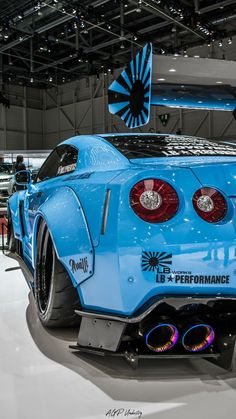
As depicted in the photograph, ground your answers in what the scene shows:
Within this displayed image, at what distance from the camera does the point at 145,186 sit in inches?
66.9

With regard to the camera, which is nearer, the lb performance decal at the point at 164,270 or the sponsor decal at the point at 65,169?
the lb performance decal at the point at 164,270

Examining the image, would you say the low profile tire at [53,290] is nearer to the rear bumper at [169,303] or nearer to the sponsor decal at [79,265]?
the sponsor decal at [79,265]

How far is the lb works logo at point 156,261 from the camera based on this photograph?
162cm

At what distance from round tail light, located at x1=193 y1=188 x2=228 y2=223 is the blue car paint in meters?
0.02

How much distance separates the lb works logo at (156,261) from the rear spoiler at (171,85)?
1494mm

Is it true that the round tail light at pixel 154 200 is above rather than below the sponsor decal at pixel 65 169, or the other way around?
below

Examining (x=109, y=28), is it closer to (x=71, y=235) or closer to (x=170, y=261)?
(x=71, y=235)

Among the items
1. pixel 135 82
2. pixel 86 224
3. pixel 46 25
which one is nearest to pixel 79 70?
pixel 46 25

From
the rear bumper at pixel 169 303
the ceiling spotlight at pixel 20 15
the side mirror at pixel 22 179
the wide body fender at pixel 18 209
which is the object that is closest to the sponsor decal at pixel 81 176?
the rear bumper at pixel 169 303

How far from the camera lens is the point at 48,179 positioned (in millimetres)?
2900

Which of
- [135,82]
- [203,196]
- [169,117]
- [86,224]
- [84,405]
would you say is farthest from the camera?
[169,117]

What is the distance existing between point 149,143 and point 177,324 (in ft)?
3.73

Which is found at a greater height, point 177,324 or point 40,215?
point 40,215

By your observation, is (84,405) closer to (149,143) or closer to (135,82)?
(149,143)
